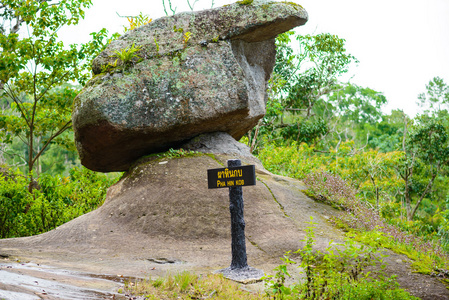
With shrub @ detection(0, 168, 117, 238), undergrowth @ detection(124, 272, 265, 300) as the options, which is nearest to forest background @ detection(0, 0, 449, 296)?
shrub @ detection(0, 168, 117, 238)

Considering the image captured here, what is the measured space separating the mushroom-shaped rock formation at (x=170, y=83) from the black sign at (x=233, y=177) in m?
2.62

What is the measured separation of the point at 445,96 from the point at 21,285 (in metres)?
34.7

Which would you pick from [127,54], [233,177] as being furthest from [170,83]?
[233,177]

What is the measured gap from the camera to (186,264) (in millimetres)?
6031

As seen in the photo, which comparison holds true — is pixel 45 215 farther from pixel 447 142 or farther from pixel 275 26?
pixel 447 142

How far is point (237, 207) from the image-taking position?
563 cm

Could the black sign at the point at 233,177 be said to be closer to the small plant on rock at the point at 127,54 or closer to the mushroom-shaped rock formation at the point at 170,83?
the mushroom-shaped rock formation at the point at 170,83

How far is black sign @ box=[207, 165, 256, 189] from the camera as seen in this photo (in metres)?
5.44

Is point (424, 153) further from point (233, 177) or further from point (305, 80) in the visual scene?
point (233, 177)

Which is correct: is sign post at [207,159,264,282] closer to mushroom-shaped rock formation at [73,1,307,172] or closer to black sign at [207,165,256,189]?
black sign at [207,165,256,189]

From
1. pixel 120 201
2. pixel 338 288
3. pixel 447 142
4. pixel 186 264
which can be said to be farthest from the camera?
pixel 447 142

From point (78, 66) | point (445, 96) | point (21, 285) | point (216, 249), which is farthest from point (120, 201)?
point (445, 96)

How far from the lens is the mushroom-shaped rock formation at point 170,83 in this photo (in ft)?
25.7

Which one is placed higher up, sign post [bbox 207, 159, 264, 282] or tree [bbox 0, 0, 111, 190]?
tree [bbox 0, 0, 111, 190]
